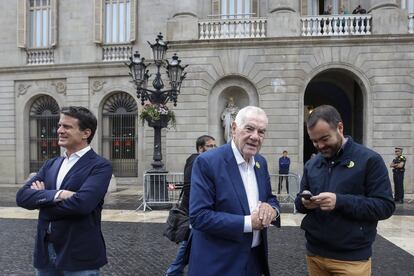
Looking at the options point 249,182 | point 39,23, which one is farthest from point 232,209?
point 39,23

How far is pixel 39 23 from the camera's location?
75.3ft

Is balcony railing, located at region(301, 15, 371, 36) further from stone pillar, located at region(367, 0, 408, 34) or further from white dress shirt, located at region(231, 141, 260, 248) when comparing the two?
white dress shirt, located at region(231, 141, 260, 248)

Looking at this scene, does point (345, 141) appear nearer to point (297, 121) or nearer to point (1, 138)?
point (297, 121)

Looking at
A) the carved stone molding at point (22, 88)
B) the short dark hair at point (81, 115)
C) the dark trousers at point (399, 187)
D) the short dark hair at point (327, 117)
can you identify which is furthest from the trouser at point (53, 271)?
the carved stone molding at point (22, 88)

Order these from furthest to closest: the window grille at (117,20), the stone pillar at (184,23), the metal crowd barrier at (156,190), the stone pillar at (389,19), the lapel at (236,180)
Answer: the window grille at (117,20)
the stone pillar at (184,23)
the stone pillar at (389,19)
the metal crowd barrier at (156,190)
the lapel at (236,180)

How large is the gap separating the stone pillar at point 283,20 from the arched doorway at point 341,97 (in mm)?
3120

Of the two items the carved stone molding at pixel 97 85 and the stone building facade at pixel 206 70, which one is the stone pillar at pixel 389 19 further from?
the carved stone molding at pixel 97 85

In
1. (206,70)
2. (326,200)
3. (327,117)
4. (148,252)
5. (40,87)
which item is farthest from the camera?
(40,87)

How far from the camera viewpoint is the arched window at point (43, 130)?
22953 mm

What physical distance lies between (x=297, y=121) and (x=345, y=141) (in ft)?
47.7

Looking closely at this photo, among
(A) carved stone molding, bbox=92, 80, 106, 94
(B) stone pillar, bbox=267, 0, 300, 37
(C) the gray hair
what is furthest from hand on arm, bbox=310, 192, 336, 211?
(A) carved stone molding, bbox=92, 80, 106, 94

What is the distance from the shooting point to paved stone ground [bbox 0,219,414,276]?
20.5ft

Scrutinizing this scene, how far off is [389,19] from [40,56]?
17448mm

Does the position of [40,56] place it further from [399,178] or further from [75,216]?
[75,216]
